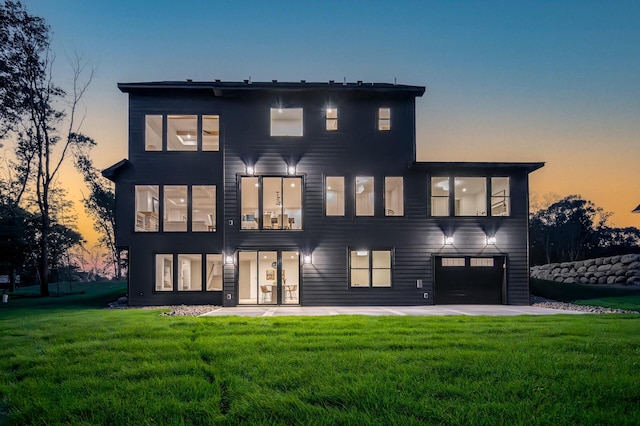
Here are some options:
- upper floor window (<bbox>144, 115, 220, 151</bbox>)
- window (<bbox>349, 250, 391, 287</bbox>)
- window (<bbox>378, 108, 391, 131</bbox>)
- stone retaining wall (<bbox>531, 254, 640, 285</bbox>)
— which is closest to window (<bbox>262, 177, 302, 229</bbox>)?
window (<bbox>349, 250, 391, 287</bbox>)

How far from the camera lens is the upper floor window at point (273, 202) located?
14.1 metres

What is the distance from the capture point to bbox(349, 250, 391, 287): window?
1404cm

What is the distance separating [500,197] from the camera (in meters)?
14.6

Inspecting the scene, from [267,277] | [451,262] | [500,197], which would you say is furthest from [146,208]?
[500,197]

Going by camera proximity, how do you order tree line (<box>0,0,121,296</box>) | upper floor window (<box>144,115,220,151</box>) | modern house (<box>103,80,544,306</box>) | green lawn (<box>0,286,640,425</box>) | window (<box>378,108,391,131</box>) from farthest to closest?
tree line (<box>0,0,121,296</box>) < window (<box>378,108,391,131</box>) < upper floor window (<box>144,115,220,151</box>) < modern house (<box>103,80,544,306</box>) < green lawn (<box>0,286,640,425</box>)

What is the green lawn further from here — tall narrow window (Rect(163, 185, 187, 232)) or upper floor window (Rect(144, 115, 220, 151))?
upper floor window (Rect(144, 115, 220, 151))

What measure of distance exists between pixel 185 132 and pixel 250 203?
3.87 m

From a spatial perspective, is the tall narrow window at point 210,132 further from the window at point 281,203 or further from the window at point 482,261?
the window at point 482,261

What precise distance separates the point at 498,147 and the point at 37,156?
32.6m

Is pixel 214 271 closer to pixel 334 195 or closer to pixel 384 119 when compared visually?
pixel 334 195

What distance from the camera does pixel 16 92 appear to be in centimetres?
2100

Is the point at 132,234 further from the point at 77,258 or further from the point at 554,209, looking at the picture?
the point at 554,209

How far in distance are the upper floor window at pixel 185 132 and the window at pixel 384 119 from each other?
632cm

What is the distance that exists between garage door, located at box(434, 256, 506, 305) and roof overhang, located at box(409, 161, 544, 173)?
3421mm
